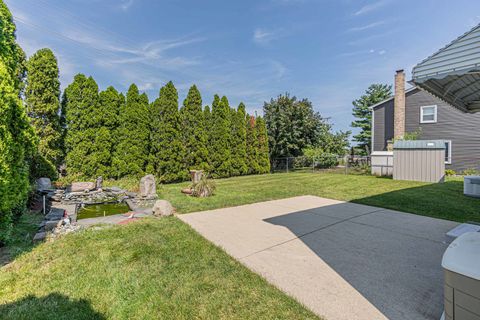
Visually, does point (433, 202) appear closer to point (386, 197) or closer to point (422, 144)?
point (386, 197)

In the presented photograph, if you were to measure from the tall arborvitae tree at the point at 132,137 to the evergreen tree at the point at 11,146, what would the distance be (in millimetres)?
6025

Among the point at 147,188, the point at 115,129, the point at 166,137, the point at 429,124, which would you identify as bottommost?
the point at 147,188

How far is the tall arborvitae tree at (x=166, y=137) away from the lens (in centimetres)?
1063

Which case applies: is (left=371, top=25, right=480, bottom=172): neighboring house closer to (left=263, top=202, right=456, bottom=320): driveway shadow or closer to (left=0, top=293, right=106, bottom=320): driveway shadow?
(left=263, top=202, right=456, bottom=320): driveway shadow

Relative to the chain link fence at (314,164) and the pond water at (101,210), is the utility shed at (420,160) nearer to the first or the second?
the chain link fence at (314,164)

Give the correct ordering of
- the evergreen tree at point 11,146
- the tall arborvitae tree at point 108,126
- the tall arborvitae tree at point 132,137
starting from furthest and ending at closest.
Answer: the tall arborvitae tree at point 132,137 → the tall arborvitae tree at point 108,126 → the evergreen tree at point 11,146

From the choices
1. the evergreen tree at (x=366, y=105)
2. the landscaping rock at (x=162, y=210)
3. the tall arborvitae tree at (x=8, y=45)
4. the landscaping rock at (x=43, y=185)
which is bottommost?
the landscaping rock at (x=162, y=210)

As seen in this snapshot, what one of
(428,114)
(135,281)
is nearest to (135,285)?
(135,281)

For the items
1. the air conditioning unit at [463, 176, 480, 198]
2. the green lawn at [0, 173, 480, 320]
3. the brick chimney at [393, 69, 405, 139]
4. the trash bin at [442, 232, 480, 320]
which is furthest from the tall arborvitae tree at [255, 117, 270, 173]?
the trash bin at [442, 232, 480, 320]

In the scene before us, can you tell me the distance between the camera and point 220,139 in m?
13.0

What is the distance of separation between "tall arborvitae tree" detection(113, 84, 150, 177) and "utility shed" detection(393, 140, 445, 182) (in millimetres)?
11327

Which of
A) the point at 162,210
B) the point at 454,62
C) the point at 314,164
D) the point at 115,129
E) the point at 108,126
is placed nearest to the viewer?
the point at 454,62

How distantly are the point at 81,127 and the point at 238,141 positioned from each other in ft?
25.9

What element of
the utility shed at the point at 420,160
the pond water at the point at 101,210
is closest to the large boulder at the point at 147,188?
the pond water at the point at 101,210
